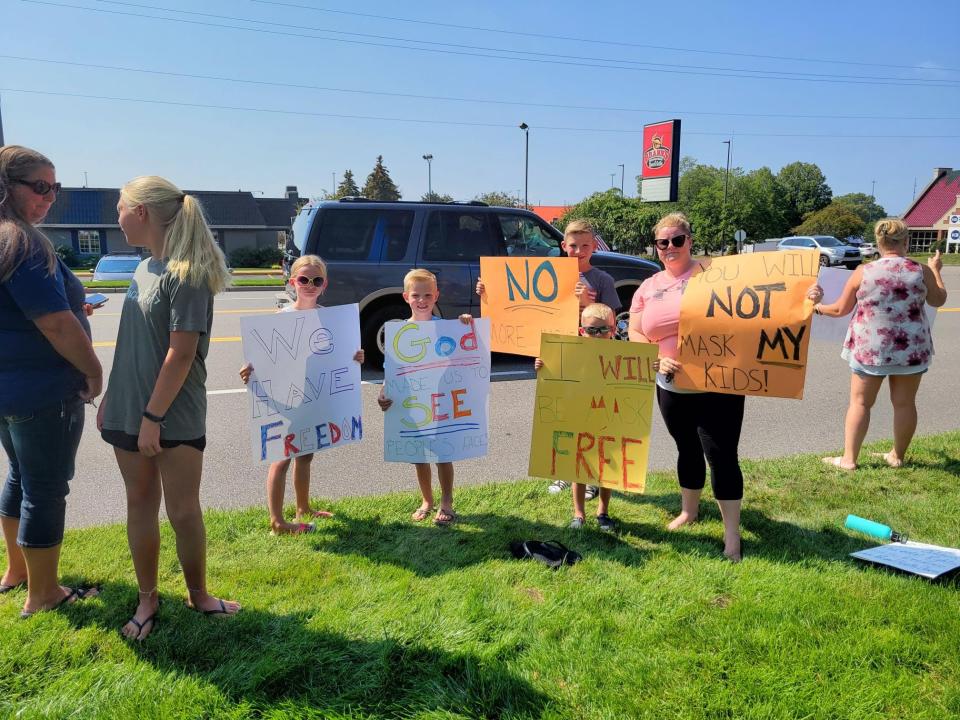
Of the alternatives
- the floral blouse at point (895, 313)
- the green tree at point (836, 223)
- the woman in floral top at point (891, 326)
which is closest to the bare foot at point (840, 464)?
the woman in floral top at point (891, 326)

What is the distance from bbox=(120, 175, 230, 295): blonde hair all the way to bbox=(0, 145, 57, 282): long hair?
15.6 inches

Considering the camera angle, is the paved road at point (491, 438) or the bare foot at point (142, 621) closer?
the bare foot at point (142, 621)

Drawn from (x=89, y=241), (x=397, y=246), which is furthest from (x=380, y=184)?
(x=397, y=246)

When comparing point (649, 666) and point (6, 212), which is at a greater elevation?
point (6, 212)

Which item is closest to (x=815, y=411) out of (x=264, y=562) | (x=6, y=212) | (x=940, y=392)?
(x=940, y=392)

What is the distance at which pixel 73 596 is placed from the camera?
122 inches

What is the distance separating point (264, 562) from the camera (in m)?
3.50

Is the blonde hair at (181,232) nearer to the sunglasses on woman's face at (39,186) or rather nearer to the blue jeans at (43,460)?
the sunglasses on woman's face at (39,186)

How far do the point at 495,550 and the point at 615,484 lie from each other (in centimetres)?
75

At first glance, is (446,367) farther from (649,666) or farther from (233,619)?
(649,666)

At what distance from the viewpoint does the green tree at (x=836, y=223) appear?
212 ft

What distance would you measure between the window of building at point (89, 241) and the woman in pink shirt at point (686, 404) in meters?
53.7

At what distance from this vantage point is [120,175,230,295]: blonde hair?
8.39ft

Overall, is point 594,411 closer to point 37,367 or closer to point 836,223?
point 37,367
